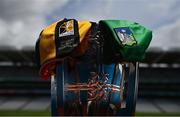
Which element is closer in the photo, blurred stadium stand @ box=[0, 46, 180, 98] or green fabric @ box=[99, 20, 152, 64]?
green fabric @ box=[99, 20, 152, 64]

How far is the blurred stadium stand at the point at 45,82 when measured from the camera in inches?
1249

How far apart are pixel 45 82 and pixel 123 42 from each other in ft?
103

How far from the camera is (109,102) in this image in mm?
1994

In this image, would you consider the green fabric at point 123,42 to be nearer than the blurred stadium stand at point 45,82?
Yes

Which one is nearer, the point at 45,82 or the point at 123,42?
the point at 123,42

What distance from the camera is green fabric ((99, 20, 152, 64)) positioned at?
186 centimetres

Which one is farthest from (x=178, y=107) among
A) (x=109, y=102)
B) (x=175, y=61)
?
(x=109, y=102)

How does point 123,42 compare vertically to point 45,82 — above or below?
above

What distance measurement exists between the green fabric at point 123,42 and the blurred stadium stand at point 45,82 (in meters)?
28.3

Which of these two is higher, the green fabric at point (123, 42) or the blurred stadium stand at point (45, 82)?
the green fabric at point (123, 42)

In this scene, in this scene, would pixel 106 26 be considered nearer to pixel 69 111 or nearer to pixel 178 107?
pixel 69 111

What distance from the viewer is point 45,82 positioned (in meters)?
32.9

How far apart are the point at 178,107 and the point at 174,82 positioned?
4.02 m

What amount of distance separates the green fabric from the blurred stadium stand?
28.3 metres
